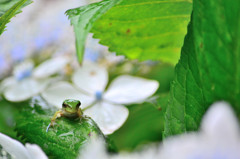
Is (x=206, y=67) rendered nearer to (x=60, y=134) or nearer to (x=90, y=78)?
(x=60, y=134)

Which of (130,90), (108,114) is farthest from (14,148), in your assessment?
(130,90)

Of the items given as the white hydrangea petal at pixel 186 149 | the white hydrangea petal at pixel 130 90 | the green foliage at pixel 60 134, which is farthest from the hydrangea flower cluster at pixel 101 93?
the white hydrangea petal at pixel 186 149

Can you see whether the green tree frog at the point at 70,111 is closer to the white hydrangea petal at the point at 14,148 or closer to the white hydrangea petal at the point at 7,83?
the white hydrangea petal at the point at 14,148

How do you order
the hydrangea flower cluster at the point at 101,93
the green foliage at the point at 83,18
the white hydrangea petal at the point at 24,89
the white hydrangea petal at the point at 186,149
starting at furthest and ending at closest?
the white hydrangea petal at the point at 24,89
the hydrangea flower cluster at the point at 101,93
the green foliage at the point at 83,18
the white hydrangea petal at the point at 186,149

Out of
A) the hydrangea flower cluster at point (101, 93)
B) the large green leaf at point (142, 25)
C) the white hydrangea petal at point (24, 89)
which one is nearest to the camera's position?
the large green leaf at point (142, 25)

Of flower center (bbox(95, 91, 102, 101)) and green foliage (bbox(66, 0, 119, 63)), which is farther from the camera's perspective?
flower center (bbox(95, 91, 102, 101))

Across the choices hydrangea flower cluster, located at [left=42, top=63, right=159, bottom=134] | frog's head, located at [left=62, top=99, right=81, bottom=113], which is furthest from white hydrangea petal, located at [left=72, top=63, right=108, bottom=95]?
frog's head, located at [left=62, top=99, right=81, bottom=113]

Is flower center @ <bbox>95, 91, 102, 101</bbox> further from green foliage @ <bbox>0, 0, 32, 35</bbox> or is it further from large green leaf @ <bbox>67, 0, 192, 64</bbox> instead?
green foliage @ <bbox>0, 0, 32, 35</bbox>

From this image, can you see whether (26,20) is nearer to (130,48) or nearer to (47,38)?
(47,38)
